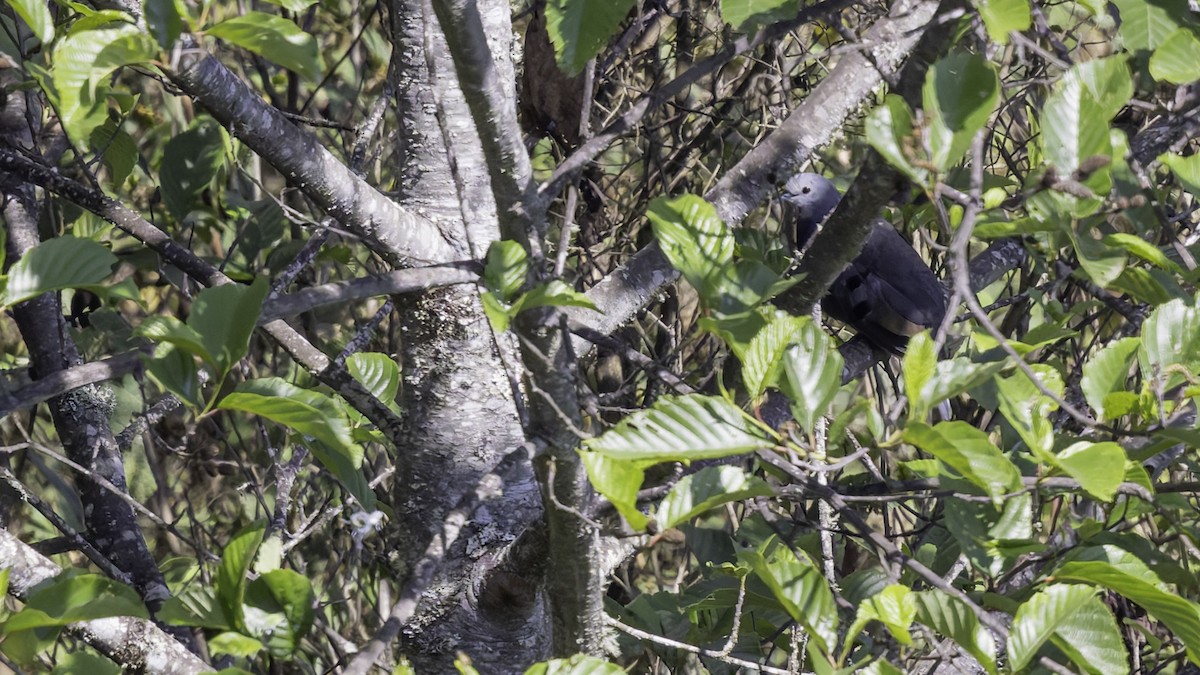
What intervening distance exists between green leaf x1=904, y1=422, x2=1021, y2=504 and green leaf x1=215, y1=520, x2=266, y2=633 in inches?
25.0

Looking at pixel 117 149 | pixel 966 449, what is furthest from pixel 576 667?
pixel 117 149

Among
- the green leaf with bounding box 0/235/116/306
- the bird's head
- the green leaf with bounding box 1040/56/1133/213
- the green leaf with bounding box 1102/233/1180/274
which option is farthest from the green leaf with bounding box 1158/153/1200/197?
the bird's head

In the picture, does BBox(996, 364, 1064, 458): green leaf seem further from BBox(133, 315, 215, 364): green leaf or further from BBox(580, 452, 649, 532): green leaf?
BBox(133, 315, 215, 364): green leaf

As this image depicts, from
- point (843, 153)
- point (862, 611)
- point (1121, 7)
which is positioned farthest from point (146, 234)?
point (843, 153)

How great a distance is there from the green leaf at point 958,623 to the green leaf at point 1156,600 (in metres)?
0.13

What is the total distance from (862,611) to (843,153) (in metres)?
3.08

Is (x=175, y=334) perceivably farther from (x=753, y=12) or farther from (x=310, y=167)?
(x=753, y=12)

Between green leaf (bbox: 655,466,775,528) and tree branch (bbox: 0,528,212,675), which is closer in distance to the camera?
Result: green leaf (bbox: 655,466,775,528)

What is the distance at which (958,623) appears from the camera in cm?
102

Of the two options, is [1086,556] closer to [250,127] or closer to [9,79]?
[250,127]

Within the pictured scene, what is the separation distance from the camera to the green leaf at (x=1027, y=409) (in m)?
1.02

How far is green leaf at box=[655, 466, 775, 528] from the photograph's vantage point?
3.04 feet

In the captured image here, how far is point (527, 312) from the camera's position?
43.8 inches

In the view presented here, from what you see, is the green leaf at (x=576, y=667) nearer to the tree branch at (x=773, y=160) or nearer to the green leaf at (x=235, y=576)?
the green leaf at (x=235, y=576)
